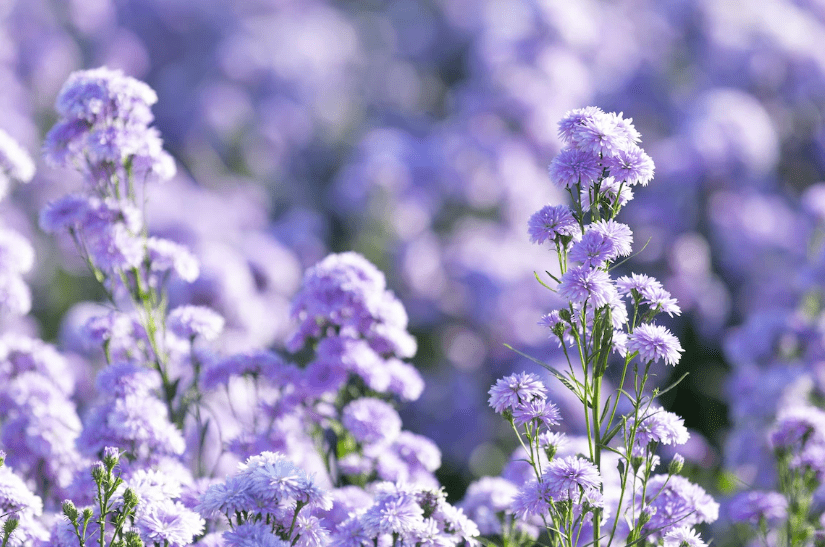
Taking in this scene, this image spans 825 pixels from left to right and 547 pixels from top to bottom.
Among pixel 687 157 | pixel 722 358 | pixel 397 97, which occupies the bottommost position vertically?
pixel 722 358

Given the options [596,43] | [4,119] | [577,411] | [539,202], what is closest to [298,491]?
[577,411]

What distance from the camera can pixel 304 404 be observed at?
3.74 meters

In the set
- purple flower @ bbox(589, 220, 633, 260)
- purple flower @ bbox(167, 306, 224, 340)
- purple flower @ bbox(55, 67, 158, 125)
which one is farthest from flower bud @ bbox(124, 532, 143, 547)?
purple flower @ bbox(55, 67, 158, 125)

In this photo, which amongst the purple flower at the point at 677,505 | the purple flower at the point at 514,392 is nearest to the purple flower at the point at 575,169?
the purple flower at the point at 514,392

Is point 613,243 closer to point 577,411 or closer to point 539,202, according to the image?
point 577,411

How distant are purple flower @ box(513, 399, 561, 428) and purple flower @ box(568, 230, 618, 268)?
1.58ft

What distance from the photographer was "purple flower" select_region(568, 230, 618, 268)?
2387 millimetres

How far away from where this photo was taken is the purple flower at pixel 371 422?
11.5ft

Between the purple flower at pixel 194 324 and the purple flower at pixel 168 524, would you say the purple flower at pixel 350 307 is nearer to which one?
the purple flower at pixel 194 324

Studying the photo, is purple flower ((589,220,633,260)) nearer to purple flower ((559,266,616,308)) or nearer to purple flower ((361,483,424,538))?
purple flower ((559,266,616,308))

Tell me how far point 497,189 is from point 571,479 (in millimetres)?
5803

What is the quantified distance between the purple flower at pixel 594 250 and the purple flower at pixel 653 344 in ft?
0.83

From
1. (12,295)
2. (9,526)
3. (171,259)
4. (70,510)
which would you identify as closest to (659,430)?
(70,510)

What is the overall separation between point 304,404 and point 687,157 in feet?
18.4
